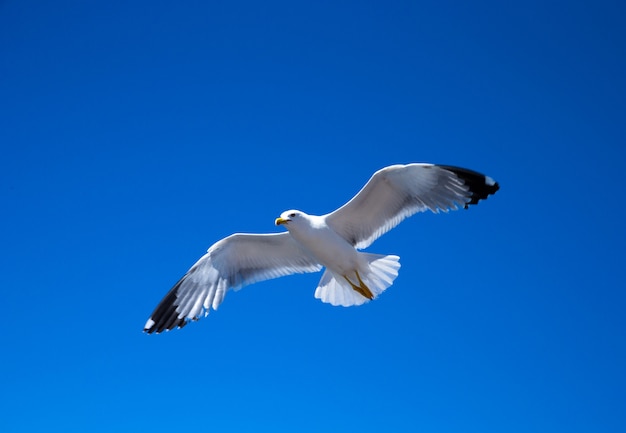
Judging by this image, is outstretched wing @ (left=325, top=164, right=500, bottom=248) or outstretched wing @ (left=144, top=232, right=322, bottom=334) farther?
outstretched wing @ (left=144, top=232, right=322, bottom=334)

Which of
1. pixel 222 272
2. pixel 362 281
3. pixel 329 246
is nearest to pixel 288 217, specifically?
pixel 329 246

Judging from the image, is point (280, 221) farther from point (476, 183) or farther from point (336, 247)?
point (476, 183)

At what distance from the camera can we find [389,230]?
253 inches

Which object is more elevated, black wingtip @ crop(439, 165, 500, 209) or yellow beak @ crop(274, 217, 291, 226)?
black wingtip @ crop(439, 165, 500, 209)

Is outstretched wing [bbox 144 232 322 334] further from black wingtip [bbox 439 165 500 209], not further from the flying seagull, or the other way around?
black wingtip [bbox 439 165 500 209]

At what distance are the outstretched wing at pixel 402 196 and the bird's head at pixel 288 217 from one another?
1.17ft

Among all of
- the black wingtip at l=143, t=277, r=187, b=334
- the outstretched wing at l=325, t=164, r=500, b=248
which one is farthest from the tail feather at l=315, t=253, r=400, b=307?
the black wingtip at l=143, t=277, r=187, b=334

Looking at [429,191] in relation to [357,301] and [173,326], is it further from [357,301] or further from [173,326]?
[173,326]

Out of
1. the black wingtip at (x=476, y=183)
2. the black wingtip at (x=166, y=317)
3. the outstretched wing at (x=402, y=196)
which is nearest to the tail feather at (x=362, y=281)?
the outstretched wing at (x=402, y=196)

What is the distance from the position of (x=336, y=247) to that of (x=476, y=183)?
4.30 feet

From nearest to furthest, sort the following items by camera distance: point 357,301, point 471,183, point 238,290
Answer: point 471,183, point 357,301, point 238,290

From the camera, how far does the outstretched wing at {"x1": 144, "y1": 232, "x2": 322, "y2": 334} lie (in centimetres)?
668

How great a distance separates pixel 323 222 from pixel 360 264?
497mm

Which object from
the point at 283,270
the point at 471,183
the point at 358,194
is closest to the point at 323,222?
the point at 358,194
